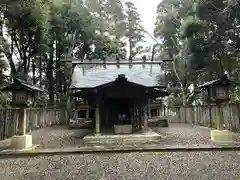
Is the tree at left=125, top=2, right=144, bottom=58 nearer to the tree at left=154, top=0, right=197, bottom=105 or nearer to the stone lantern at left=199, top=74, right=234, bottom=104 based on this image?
the tree at left=154, top=0, right=197, bottom=105

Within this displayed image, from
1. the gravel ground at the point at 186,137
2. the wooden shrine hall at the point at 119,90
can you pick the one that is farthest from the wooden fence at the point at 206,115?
the wooden shrine hall at the point at 119,90

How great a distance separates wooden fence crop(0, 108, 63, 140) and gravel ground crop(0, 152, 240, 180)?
10.1 ft

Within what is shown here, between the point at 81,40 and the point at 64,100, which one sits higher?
the point at 81,40

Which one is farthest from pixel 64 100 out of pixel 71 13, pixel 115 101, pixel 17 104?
pixel 17 104

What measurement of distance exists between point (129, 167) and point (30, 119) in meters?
7.68

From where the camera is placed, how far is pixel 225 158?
509 cm

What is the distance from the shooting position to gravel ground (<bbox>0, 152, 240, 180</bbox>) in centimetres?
391

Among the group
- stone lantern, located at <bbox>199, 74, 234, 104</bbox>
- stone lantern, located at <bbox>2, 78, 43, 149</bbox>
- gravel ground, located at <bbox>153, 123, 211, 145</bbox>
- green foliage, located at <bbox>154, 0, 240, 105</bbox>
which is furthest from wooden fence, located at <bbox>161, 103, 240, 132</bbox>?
stone lantern, located at <bbox>2, 78, 43, 149</bbox>

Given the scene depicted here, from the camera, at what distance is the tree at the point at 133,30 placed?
23328 millimetres

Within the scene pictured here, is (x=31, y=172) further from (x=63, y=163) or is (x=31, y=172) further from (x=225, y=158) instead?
(x=225, y=158)

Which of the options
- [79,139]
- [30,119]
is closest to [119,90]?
[79,139]

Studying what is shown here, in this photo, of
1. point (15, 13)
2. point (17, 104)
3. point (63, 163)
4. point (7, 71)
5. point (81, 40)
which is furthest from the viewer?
point (81, 40)

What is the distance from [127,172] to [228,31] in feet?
29.5

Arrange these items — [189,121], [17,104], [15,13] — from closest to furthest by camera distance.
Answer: [17,104] → [15,13] → [189,121]
